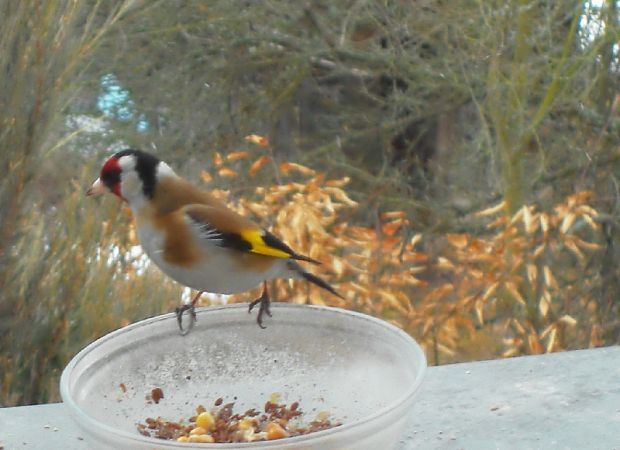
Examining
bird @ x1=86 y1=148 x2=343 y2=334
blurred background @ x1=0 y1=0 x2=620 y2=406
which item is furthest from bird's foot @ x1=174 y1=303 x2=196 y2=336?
blurred background @ x1=0 y1=0 x2=620 y2=406

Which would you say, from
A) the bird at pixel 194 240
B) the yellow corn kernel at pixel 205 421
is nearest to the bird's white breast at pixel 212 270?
the bird at pixel 194 240

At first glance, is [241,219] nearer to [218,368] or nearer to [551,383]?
[218,368]

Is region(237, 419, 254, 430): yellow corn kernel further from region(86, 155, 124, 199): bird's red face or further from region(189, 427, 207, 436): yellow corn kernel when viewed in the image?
region(86, 155, 124, 199): bird's red face

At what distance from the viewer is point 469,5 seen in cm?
287

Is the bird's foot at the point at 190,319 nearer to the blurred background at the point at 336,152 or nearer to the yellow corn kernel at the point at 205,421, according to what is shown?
the yellow corn kernel at the point at 205,421

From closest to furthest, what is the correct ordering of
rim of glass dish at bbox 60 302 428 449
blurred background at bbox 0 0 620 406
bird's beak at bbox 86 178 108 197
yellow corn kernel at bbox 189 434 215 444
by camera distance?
rim of glass dish at bbox 60 302 428 449, yellow corn kernel at bbox 189 434 215 444, bird's beak at bbox 86 178 108 197, blurred background at bbox 0 0 620 406

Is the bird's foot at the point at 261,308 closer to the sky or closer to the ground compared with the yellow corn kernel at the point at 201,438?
closer to the sky

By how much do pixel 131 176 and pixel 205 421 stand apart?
25 centimetres

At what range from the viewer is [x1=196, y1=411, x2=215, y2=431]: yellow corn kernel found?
80cm

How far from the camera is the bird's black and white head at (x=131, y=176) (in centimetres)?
85

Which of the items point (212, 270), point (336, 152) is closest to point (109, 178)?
point (212, 270)

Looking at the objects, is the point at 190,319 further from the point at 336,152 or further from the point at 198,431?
the point at 336,152

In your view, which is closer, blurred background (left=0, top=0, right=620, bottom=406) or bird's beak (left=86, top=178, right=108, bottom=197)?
bird's beak (left=86, top=178, right=108, bottom=197)

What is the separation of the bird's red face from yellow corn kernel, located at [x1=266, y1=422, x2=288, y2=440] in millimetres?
273
